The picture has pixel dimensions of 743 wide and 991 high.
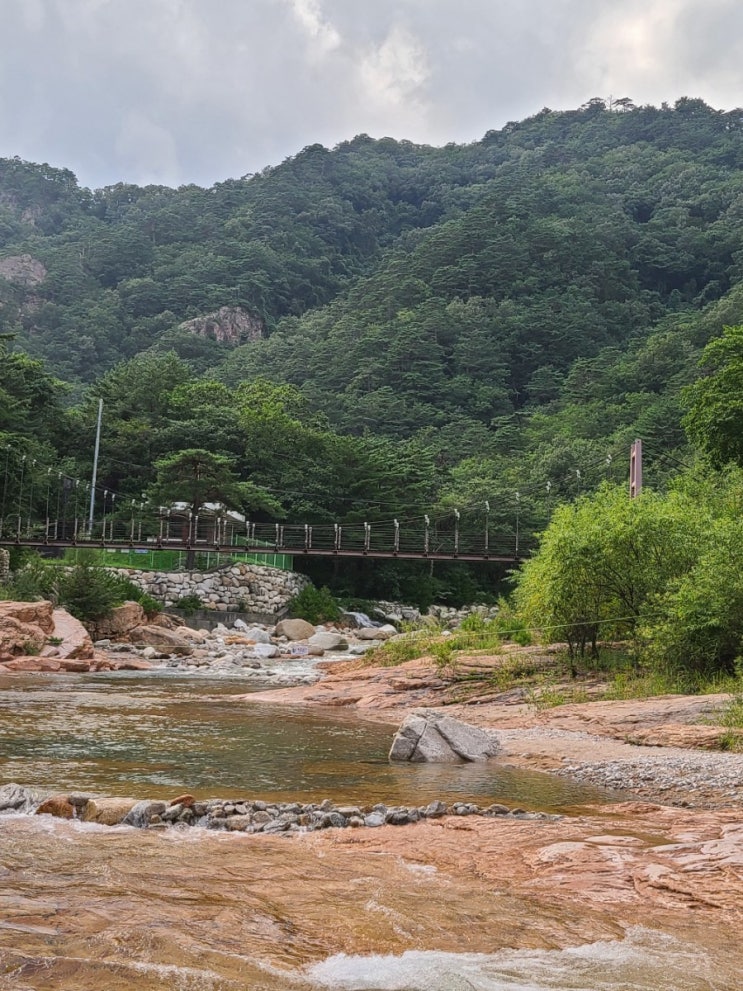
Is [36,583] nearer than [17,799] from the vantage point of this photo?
No

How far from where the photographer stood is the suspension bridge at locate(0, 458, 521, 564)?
36.7m

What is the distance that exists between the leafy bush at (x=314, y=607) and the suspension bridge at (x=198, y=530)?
2151mm

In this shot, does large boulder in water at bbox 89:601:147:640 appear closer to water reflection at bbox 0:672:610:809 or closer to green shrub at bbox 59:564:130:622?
green shrub at bbox 59:564:130:622

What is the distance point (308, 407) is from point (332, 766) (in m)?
55.4

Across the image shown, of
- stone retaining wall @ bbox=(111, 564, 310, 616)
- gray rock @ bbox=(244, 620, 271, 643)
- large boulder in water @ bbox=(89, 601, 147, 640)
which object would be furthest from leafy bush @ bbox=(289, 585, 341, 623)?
large boulder in water @ bbox=(89, 601, 147, 640)

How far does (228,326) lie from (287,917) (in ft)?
301

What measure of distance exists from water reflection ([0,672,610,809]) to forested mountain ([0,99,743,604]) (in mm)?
32772

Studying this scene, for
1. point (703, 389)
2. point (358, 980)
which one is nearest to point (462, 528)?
point (703, 389)

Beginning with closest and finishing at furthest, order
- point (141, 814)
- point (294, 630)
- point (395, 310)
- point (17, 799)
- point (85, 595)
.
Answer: point (141, 814)
point (17, 799)
point (85, 595)
point (294, 630)
point (395, 310)

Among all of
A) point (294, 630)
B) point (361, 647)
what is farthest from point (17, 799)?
point (294, 630)

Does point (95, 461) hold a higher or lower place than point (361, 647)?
higher

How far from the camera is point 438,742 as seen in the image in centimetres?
938

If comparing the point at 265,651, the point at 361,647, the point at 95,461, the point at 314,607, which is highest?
the point at 95,461

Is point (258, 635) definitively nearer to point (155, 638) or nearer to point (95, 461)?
point (155, 638)
